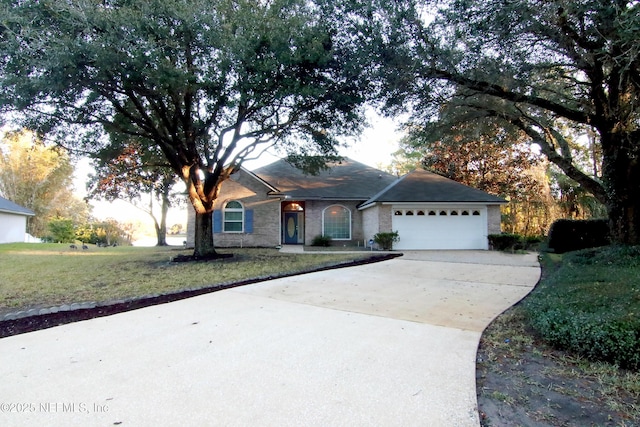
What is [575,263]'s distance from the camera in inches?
377

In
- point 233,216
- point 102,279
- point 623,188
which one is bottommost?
point 102,279

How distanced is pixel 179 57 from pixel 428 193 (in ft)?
40.3

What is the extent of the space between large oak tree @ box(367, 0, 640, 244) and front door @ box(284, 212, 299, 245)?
11229 millimetres

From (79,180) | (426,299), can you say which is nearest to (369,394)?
(426,299)

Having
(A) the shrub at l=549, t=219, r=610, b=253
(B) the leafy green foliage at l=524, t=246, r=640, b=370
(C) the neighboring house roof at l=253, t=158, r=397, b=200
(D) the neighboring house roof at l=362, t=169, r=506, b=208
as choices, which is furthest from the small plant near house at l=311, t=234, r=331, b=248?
(B) the leafy green foliage at l=524, t=246, r=640, b=370

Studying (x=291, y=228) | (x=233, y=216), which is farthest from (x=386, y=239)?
(x=233, y=216)

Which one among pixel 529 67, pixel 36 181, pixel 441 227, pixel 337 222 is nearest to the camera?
pixel 529 67

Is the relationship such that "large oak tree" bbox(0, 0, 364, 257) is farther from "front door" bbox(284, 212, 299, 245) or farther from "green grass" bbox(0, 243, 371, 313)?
"front door" bbox(284, 212, 299, 245)

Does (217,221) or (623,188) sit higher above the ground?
(623,188)

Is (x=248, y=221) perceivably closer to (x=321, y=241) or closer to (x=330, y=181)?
(x=321, y=241)

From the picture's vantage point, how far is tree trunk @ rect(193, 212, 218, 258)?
43.7 feet

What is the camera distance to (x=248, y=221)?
62.6 ft

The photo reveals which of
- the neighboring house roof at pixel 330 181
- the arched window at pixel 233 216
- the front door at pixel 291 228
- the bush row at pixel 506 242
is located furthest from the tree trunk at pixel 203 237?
the bush row at pixel 506 242

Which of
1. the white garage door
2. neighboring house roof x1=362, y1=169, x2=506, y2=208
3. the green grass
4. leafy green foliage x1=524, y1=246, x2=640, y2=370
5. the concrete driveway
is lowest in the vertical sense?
the concrete driveway
